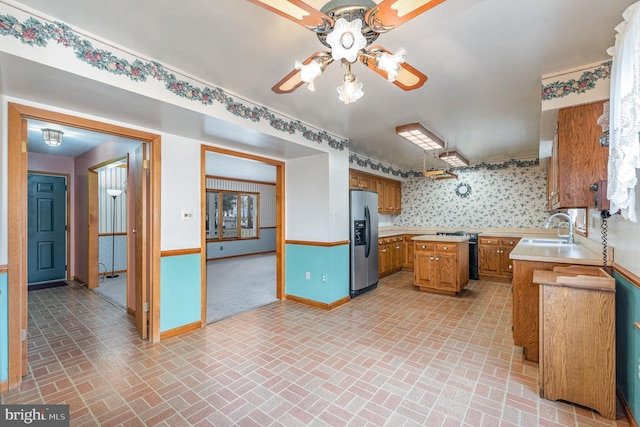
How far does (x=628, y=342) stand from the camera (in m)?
1.80

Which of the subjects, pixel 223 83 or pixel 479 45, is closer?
pixel 479 45

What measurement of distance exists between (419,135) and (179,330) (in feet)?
11.8

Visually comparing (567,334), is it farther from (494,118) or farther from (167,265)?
(167,265)

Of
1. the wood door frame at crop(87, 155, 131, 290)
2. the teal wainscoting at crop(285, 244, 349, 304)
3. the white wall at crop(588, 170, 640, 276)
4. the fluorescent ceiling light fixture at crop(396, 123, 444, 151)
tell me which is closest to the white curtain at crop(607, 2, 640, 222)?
the white wall at crop(588, 170, 640, 276)

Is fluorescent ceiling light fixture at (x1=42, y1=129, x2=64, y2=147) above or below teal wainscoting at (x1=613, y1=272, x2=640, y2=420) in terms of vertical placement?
above

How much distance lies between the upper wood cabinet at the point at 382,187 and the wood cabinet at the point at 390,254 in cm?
75

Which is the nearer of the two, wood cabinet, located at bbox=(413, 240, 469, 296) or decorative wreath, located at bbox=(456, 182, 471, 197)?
wood cabinet, located at bbox=(413, 240, 469, 296)

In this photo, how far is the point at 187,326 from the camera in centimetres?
306

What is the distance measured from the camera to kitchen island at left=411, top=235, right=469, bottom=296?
14.2ft

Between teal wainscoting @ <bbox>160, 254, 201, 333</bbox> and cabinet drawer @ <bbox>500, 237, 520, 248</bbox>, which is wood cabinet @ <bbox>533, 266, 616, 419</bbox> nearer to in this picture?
teal wainscoting @ <bbox>160, 254, 201, 333</bbox>

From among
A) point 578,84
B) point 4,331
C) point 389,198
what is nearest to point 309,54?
point 578,84

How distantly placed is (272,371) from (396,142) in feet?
11.8

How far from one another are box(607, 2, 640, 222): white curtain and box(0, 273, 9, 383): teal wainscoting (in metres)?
3.63

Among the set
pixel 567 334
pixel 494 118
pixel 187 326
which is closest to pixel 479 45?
pixel 494 118
